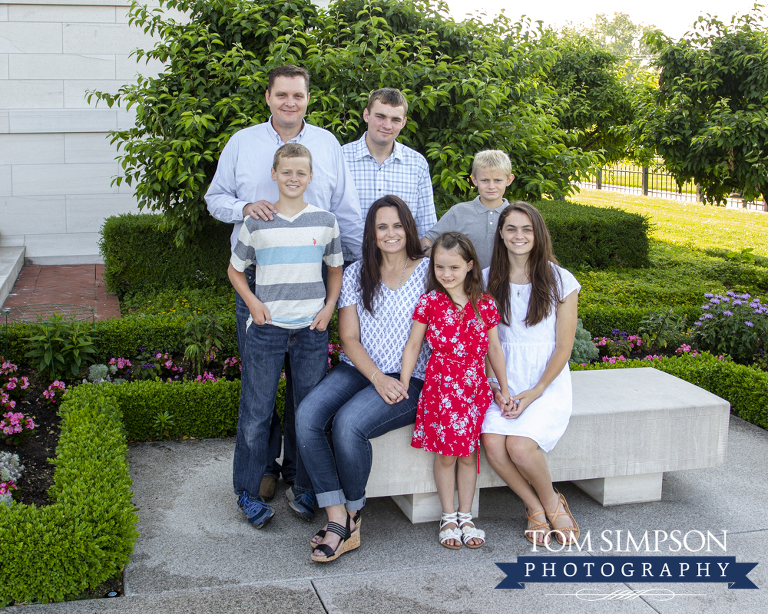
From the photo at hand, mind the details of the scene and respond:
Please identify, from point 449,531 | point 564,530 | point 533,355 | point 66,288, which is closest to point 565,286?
point 533,355

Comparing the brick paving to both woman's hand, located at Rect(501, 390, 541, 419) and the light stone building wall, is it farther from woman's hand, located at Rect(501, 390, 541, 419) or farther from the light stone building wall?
woman's hand, located at Rect(501, 390, 541, 419)

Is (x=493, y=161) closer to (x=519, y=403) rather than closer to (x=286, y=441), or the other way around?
(x=519, y=403)

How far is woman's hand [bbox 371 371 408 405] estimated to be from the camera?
3232mm

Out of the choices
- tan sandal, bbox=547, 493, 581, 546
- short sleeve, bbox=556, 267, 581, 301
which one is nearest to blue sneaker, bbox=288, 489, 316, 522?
Result: tan sandal, bbox=547, 493, 581, 546

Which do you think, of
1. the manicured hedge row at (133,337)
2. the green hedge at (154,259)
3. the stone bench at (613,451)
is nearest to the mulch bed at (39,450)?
the manicured hedge row at (133,337)

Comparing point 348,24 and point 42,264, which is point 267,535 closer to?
point 348,24

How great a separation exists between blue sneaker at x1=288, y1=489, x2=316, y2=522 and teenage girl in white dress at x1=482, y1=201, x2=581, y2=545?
2.98 ft

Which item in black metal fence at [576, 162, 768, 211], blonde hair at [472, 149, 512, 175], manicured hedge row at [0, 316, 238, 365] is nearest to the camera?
blonde hair at [472, 149, 512, 175]

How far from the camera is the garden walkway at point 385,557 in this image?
2816 mm

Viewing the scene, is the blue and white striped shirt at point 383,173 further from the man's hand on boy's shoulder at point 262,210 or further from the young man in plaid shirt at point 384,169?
the man's hand on boy's shoulder at point 262,210

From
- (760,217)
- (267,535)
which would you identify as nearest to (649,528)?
(267,535)

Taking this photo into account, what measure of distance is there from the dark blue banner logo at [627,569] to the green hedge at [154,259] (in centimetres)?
540

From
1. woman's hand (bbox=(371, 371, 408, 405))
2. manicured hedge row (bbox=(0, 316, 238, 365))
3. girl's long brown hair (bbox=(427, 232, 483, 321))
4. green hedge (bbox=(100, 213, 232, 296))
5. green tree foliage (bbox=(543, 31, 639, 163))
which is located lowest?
manicured hedge row (bbox=(0, 316, 238, 365))

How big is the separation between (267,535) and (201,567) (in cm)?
37
